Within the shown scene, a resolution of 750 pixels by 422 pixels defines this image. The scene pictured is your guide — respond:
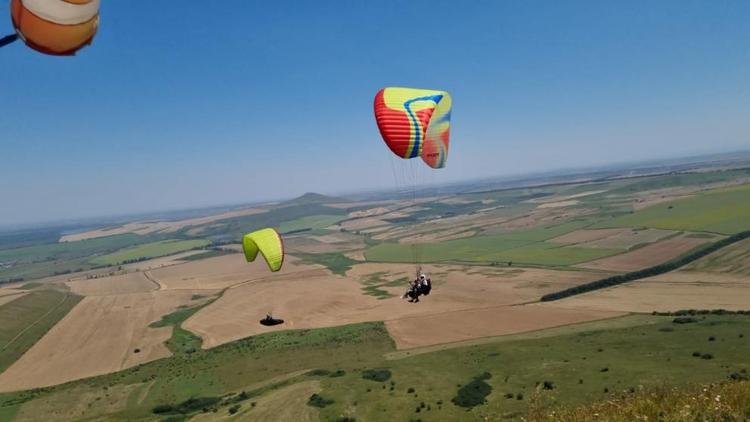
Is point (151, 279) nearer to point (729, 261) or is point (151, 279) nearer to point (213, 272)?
point (213, 272)

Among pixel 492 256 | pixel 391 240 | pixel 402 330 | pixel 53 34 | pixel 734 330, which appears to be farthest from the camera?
pixel 391 240

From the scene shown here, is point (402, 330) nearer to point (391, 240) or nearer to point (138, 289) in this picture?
point (138, 289)

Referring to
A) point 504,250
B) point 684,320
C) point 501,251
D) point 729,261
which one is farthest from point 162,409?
point 504,250

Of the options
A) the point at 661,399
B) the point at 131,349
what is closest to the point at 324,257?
the point at 131,349

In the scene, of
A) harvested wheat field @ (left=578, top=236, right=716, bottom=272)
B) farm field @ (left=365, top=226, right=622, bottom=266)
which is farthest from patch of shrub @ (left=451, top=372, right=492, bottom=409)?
farm field @ (left=365, top=226, right=622, bottom=266)

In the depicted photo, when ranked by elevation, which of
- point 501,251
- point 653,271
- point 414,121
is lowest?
point 501,251

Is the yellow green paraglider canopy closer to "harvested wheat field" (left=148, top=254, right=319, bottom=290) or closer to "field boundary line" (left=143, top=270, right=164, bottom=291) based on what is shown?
"harvested wheat field" (left=148, top=254, right=319, bottom=290)
